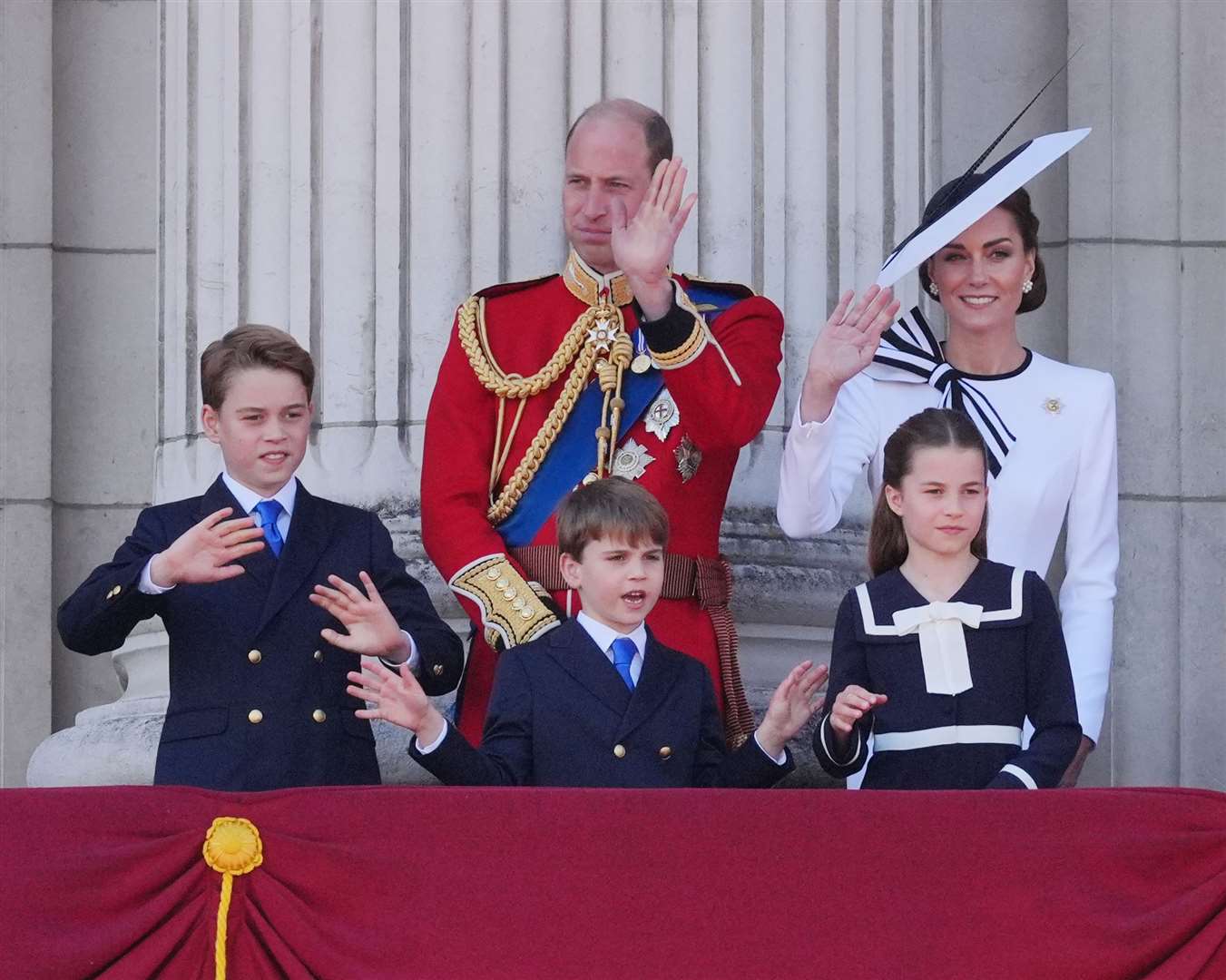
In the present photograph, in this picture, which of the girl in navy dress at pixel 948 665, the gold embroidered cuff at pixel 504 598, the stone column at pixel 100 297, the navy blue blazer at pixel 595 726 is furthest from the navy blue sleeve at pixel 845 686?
the stone column at pixel 100 297

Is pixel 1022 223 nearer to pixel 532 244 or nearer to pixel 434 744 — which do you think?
pixel 532 244

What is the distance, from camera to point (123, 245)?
7.16 meters

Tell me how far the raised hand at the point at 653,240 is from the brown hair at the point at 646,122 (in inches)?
9.3

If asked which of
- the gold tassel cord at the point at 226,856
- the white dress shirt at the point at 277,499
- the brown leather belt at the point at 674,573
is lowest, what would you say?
the gold tassel cord at the point at 226,856

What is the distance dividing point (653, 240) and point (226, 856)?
146 centimetres

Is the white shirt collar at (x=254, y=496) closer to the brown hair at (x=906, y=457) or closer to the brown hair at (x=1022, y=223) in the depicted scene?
the brown hair at (x=906, y=457)

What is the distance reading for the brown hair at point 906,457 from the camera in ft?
14.5

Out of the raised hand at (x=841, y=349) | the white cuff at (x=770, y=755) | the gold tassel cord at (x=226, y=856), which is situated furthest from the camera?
the raised hand at (x=841, y=349)

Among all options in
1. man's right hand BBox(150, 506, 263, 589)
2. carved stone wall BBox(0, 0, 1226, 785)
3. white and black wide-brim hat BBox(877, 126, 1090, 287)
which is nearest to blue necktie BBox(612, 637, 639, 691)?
man's right hand BBox(150, 506, 263, 589)

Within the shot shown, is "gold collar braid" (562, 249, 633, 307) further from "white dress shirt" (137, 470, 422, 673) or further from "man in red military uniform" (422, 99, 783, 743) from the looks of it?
"white dress shirt" (137, 470, 422, 673)

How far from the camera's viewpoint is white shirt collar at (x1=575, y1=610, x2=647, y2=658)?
14.3 feet

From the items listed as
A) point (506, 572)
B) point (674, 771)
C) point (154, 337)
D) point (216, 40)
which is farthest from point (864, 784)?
point (154, 337)

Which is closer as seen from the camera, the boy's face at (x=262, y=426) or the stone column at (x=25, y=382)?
the boy's face at (x=262, y=426)

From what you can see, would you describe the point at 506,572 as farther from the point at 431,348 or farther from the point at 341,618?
the point at 431,348
